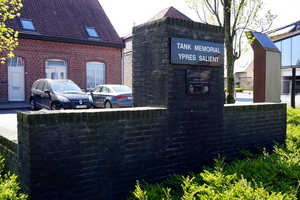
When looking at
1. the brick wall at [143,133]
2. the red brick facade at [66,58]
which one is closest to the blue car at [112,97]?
the red brick facade at [66,58]

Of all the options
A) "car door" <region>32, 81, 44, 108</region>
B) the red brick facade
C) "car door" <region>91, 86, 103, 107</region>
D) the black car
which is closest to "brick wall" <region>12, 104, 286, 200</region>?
the black car

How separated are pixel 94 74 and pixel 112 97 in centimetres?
860

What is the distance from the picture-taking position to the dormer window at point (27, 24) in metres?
19.7

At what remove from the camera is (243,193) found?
10.7 ft

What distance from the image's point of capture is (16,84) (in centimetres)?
1964

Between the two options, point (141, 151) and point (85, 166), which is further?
point (141, 151)

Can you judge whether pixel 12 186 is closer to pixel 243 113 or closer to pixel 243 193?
pixel 243 193

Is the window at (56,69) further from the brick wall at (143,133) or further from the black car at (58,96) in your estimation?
the brick wall at (143,133)

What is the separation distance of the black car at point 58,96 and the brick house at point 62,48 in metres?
4.67

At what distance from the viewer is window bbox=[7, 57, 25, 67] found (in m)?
19.4

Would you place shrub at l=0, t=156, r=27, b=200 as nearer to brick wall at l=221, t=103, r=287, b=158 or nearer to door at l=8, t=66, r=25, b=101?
brick wall at l=221, t=103, r=287, b=158

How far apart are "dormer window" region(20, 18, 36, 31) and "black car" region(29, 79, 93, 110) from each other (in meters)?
5.97

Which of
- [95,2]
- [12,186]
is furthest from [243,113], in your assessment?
[95,2]

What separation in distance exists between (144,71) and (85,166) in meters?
1.85
